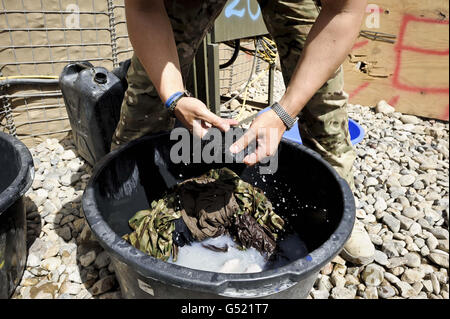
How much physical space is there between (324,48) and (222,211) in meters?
0.95

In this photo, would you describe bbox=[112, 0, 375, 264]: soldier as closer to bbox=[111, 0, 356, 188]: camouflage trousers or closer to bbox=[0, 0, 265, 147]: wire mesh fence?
bbox=[111, 0, 356, 188]: camouflage trousers

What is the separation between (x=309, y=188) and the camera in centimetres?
155

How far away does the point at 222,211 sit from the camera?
68.6 inches

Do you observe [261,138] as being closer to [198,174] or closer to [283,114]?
[283,114]

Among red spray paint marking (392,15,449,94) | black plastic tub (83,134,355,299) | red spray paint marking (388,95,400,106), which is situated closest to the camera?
black plastic tub (83,134,355,299)

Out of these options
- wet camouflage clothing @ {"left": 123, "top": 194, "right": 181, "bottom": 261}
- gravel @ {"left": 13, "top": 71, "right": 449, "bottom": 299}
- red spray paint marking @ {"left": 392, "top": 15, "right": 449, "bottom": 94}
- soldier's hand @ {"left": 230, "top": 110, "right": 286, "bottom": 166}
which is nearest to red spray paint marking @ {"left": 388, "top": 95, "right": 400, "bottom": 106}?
red spray paint marking @ {"left": 392, "top": 15, "right": 449, "bottom": 94}

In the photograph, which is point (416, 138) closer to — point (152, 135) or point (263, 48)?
point (263, 48)

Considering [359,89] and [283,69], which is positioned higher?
[283,69]

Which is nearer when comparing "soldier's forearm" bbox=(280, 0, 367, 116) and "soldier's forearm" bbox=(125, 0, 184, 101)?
"soldier's forearm" bbox=(280, 0, 367, 116)

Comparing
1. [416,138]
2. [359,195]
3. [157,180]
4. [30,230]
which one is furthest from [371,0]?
[30,230]

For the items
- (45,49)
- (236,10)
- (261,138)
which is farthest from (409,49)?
(45,49)

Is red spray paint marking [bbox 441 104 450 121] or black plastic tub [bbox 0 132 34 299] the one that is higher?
black plastic tub [bbox 0 132 34 299]

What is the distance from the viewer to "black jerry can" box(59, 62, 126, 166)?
2037 mm

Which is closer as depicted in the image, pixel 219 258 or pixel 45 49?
pixel 219 258
